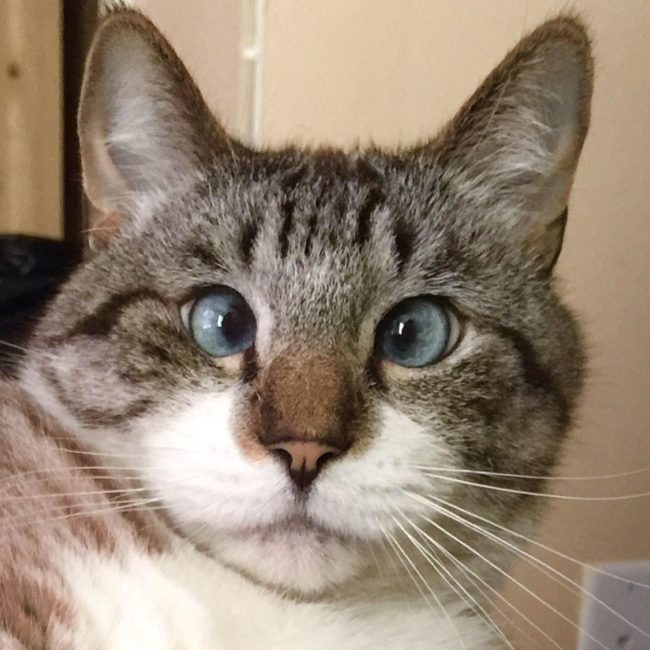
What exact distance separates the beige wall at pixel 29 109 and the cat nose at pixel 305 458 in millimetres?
1181

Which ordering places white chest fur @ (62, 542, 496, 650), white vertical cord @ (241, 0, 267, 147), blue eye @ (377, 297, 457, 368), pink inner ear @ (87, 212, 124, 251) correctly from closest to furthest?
white chest fur @ (62, 542, 496, 650) → blue eye @ (377, 297, 457, 368) → pink inner ear @ (87, 212, 124, 251) → white vertical cord @ (241, 0, 267, 147)

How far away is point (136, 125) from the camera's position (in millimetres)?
875

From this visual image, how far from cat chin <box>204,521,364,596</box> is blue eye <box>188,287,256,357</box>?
174 mm

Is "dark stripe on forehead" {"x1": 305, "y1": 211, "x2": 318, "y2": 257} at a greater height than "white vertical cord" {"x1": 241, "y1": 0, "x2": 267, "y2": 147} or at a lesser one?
lesser

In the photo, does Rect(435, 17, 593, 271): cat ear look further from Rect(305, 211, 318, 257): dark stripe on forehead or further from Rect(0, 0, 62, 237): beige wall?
Rect(0, 0, 62, 237): beige wall

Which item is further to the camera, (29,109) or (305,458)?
(29,109)

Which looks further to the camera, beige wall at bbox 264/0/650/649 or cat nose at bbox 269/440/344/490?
beige wall at bbox 264/0/650/649

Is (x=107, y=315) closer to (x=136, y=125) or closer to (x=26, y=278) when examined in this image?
(x=136, y=125)

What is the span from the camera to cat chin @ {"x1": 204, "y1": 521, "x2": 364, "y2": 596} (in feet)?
2.20

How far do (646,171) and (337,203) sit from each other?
0.55 metres

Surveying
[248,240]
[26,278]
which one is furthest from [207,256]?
[26,278]

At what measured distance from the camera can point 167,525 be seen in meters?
0.72

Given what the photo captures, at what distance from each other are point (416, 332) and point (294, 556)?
24cm

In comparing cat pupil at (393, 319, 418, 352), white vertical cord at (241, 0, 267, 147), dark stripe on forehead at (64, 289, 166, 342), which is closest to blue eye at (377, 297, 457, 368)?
cat pupil at (393, 319, 418, 352)
